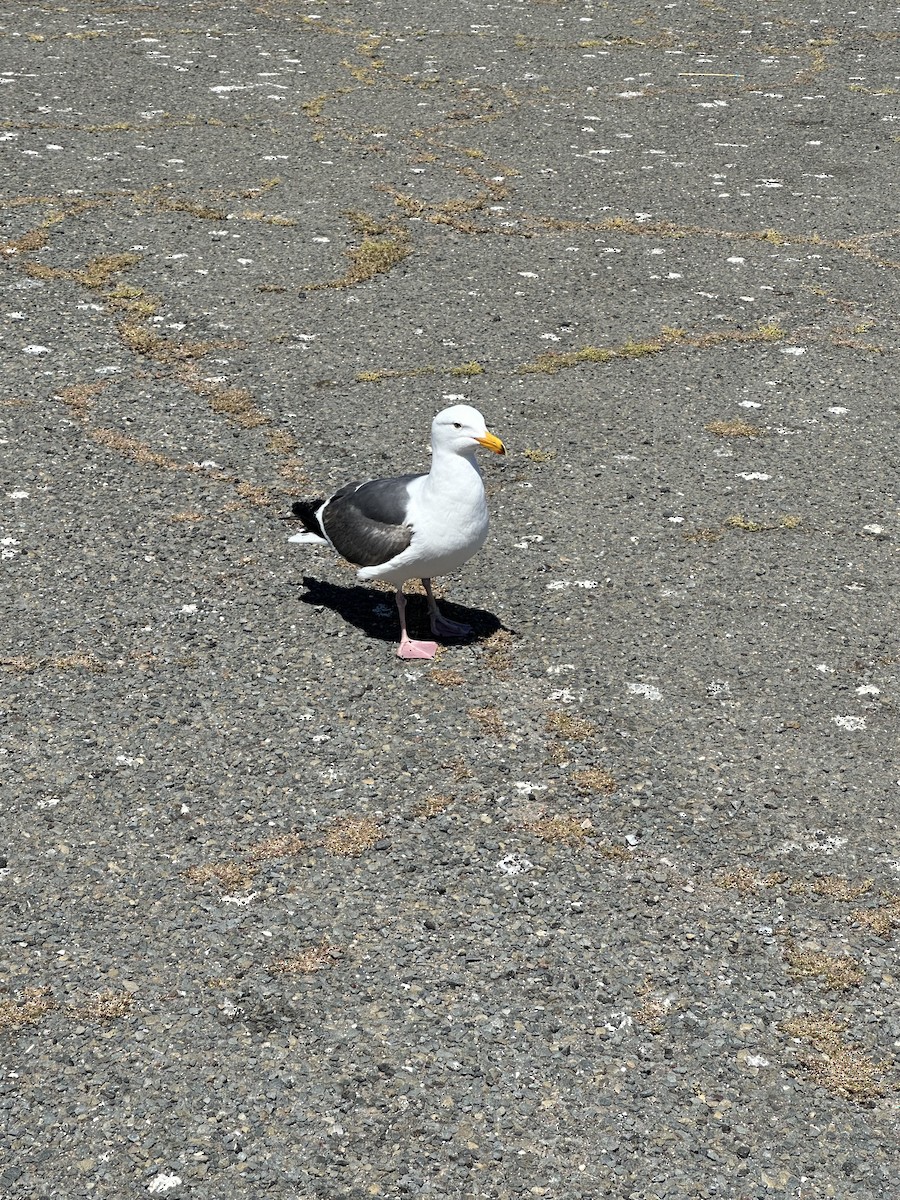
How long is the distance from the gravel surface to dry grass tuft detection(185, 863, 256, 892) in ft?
0.06

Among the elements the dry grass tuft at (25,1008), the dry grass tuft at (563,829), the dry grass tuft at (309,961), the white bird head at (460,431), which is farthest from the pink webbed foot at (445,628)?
the dry grass tuft at (25,1008)

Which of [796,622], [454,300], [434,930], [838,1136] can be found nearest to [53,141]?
[454,300]

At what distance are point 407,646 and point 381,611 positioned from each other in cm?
58

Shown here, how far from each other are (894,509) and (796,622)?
5.65ft

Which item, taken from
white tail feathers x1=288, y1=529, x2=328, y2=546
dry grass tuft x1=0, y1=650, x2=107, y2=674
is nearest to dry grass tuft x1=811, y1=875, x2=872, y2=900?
white tail feathers x1=288, y1=529, x2=328, y2=546

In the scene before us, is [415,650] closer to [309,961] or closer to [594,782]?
[594,782]

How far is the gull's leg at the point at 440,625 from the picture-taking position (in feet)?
24.3

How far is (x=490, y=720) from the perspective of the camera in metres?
6.75

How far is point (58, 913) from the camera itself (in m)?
5.50

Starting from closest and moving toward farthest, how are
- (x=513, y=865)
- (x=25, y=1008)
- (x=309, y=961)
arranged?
(x=25, y=1008) < (x=309, y=961) < (x=513, y=865)

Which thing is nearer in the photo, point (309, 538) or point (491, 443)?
point (491, 443)

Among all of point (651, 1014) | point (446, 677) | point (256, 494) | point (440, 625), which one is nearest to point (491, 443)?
point (440, 625)

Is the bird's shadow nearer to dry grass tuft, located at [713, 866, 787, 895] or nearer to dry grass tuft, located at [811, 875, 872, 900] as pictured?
dry grass tuft, located at [713, 866, 787, 895]

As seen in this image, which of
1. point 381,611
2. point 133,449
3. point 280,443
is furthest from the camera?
point 280,443
